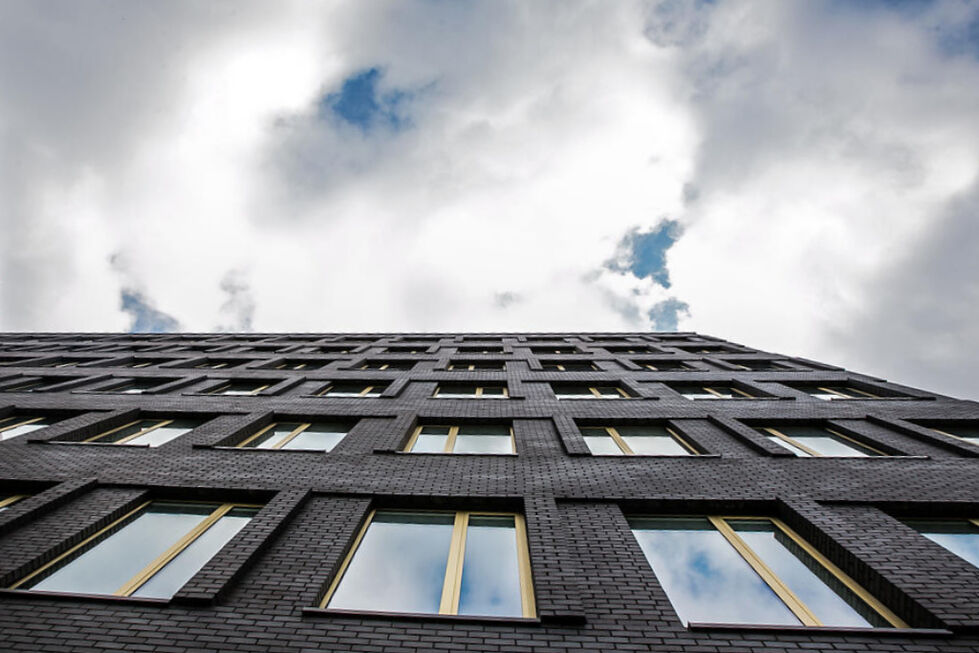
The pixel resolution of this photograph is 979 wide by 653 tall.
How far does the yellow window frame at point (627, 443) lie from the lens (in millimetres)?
7941

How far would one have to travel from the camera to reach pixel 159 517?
5.65 m

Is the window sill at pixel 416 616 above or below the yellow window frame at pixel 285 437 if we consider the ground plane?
below

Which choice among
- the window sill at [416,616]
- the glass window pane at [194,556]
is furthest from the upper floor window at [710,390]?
the glass window pane at [194,556]

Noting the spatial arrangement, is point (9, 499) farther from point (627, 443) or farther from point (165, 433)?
point (627, 443)

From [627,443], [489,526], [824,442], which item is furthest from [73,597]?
[824,442]

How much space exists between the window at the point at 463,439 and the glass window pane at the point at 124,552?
141 inches

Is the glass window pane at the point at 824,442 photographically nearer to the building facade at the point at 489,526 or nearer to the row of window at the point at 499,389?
the building facade at the point at 489,526

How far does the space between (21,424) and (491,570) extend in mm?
11638

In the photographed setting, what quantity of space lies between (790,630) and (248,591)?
200 inches

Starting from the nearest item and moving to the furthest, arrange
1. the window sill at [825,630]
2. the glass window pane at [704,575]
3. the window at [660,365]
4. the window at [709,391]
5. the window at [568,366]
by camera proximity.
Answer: the window sill at [825,630]
the glass window pane at [704,575]
the window at [709,391]
the window at [660,365]
the window at [568,366]

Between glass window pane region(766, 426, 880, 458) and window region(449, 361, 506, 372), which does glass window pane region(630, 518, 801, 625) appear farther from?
window region(449, 361, 506, 372)

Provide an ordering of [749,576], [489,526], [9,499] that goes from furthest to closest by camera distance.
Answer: [9,499]
[489,526]
[749,576]

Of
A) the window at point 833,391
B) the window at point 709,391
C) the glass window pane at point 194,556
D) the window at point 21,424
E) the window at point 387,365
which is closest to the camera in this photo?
the glass window pane at point 194,556

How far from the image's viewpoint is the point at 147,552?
194 inches
